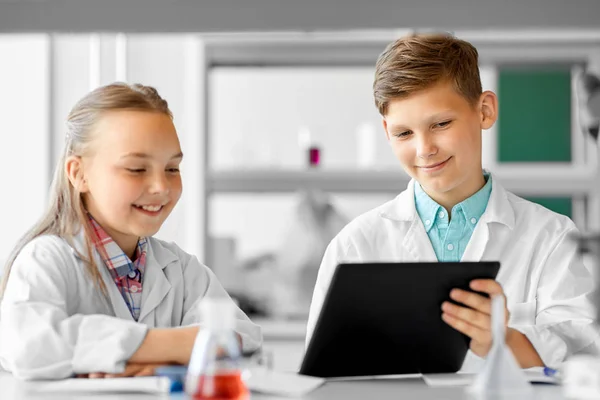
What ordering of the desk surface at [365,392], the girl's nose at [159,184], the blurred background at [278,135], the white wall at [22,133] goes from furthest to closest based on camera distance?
1. the white wall at [22,133]
2. the blurred background at [278,135]
3. the girl's nose at [159,184]
4. the desk surface at [365,392]

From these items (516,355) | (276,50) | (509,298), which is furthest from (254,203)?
(516,355)

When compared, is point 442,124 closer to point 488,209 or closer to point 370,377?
point 488,209

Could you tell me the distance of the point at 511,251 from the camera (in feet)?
5.90

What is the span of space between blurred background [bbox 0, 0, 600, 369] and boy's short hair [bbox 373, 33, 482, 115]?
1.13 metres

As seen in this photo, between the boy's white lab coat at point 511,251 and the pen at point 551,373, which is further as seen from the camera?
the boy's white lab coat at point 511,251

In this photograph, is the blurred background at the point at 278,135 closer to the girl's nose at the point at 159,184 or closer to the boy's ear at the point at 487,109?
the boy's ear at the point at 487,109

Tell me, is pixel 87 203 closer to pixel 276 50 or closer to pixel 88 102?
pixel 88 102

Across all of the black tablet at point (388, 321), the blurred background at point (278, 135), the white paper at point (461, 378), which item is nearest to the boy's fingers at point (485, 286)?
the black tablet at point (388, 321)

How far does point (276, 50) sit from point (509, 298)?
166cm

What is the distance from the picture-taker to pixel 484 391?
3.63 ft

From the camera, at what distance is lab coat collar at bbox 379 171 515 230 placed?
1799 mm

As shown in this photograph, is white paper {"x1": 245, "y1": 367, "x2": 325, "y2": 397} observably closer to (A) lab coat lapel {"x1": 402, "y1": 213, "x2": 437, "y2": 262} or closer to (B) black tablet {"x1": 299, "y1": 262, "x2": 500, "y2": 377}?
(B) black tablet {"x1": 299, "y1": 262, "x2": 500, "y2": 377}

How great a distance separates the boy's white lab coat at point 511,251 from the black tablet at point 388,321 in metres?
0.33

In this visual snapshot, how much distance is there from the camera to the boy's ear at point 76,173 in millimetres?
1511
